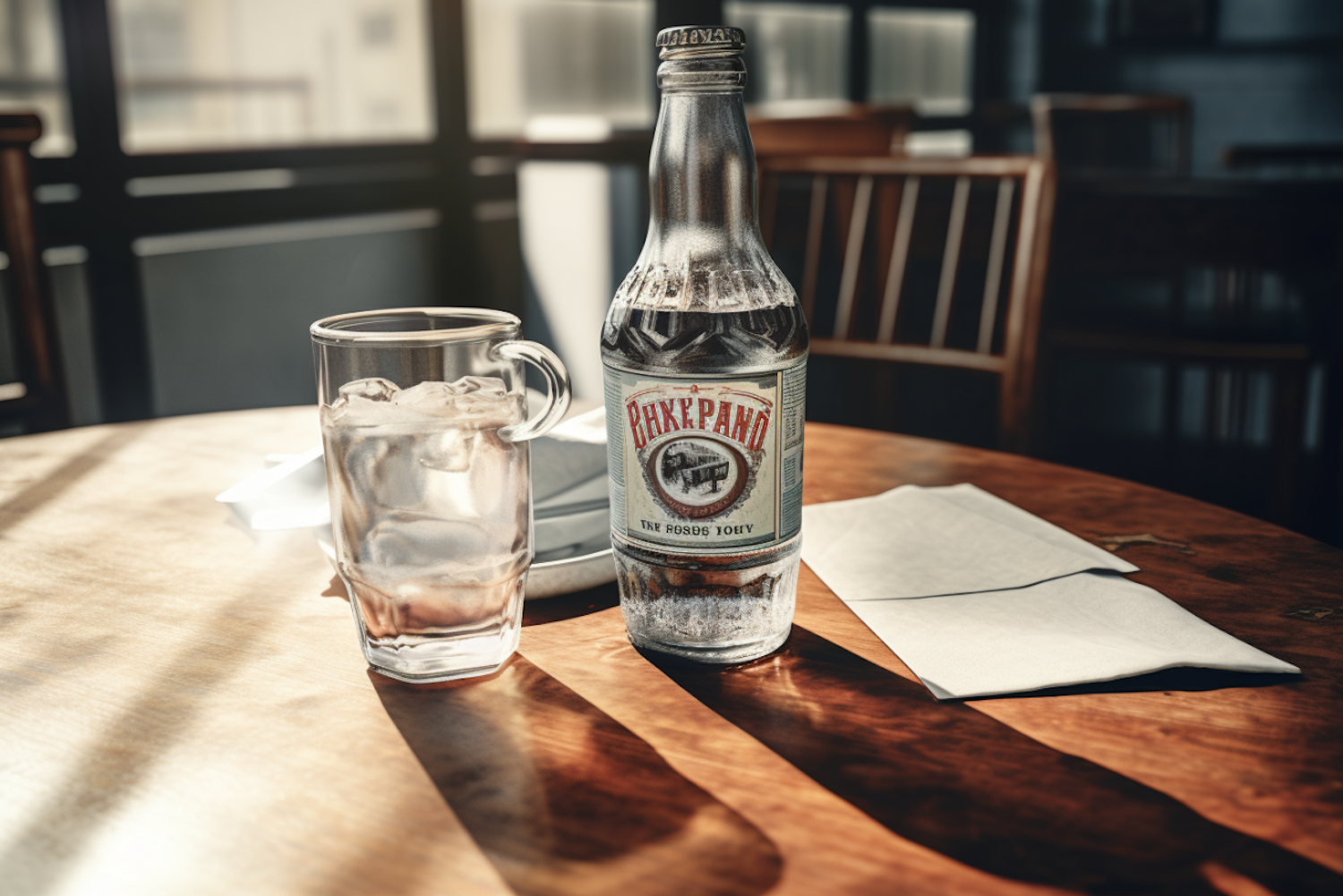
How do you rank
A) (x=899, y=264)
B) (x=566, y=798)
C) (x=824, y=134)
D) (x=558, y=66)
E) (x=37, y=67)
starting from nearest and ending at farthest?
(x=566, y=798), (x=899, y=264), (x=824, y=134), (x=37, y=67), (x=558, y=66)

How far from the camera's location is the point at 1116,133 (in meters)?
5.95

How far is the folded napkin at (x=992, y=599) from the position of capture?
53cm

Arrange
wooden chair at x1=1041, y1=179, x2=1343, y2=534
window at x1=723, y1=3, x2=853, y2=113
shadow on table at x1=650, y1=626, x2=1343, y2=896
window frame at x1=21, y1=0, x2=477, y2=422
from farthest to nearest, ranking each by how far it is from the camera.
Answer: window at x1=723, y1=3, x2=853, y2=113, window frame at x1=21, y1=0, x2=477, y2=422, wooden chair at x1=1041, y1=179, x2=1343, y2=534, shadow on table at x1=650, y1=626, x2=1343, y2=896

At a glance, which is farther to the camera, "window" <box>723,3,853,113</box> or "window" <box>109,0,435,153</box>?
"window" <box>723,3,853,113</box>

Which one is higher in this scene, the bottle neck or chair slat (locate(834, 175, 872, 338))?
the bottle neck

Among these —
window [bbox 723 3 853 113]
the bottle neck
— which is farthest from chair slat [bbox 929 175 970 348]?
window [bbox 723 3 853 113]

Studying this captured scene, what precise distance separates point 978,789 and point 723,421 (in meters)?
0.19

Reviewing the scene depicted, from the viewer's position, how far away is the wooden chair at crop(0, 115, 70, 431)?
134 cm

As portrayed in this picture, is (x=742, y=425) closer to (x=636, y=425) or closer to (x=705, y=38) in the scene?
(x=636, y=425)

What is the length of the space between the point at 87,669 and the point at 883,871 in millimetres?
405

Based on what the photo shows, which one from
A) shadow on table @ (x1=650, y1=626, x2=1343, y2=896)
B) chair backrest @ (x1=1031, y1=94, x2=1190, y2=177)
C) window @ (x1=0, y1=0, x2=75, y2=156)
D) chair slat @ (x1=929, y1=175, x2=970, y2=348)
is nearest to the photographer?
shadow on table @ (x1=650, y1=626, x2=1343, y2=896)

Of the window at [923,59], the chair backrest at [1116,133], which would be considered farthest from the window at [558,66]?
the window at [923,59]

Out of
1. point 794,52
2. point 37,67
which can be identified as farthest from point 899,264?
point 794,52

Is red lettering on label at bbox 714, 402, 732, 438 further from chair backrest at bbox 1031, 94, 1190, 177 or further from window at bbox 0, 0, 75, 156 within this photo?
window at bbox 0, 0, 75, 156
